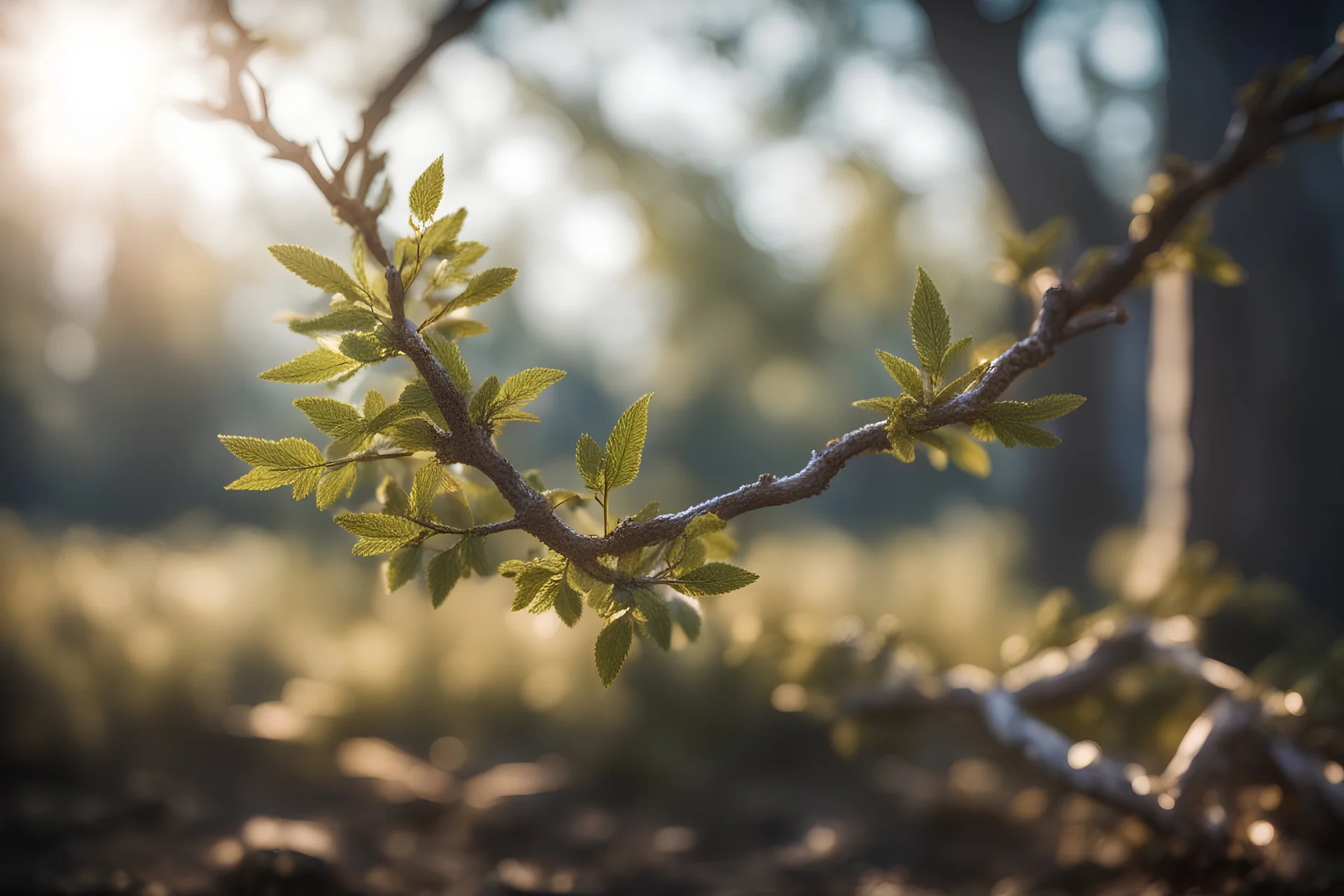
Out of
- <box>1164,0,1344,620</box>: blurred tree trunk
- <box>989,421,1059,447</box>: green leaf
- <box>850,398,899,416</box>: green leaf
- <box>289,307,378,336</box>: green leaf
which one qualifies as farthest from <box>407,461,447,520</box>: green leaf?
<box>1164,0,1344,620</box>: blurred tree trunk

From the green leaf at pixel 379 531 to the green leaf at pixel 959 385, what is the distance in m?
0.47

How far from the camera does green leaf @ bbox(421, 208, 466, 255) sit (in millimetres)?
693

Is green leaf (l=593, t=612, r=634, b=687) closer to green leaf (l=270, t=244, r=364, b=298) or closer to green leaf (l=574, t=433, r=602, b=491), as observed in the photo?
green leaf (l=574, t=433, r=602, b=491)

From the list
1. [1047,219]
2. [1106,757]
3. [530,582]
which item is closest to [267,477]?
[530,582]

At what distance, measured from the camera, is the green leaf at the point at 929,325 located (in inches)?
26.3

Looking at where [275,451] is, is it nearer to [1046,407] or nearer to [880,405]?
[880,405]

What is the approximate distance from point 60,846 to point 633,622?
1.63 meters

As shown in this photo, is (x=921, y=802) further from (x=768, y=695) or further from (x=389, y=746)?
(x=389, y=746)

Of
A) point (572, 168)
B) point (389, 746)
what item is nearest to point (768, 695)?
point (389, 746)

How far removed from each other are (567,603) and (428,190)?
36 cm

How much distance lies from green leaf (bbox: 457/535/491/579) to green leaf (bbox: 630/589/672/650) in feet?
0.52

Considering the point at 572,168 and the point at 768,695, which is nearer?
the point at 768,695

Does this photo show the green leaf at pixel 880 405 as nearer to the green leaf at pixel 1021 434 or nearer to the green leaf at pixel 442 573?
the green leaf at pixel 1021 434

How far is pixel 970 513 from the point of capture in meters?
7.21
